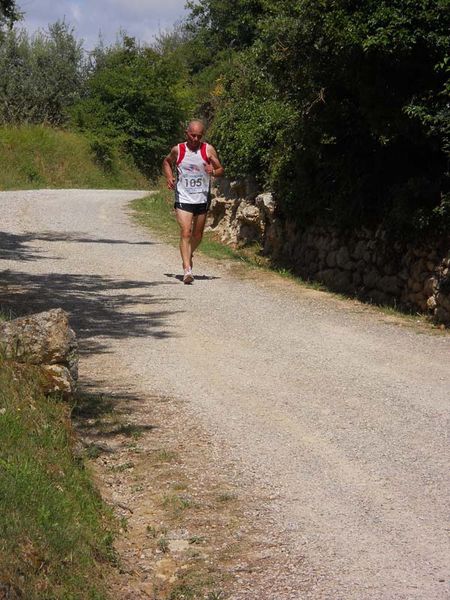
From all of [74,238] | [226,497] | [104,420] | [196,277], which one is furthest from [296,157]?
[226,497]

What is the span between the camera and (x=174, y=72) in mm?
44000

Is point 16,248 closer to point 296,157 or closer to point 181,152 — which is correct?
point 181,152

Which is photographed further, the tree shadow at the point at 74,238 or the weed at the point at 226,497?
the tree shadow at the point at 74,238

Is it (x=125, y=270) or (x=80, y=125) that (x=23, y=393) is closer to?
(x=125, y=270)

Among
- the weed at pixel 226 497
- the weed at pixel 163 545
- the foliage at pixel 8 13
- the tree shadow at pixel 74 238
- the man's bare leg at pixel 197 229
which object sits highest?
the foliage at pixel 8 13

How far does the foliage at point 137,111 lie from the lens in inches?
1676

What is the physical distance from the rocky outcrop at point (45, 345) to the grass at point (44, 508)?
135 mm

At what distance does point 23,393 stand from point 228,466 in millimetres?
1250

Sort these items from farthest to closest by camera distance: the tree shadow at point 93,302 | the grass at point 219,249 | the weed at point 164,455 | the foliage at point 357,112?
the grass at point 219,249 < the foliage at point 357,112 < the tree shadow at point 93,302 < the weed at point 164,455

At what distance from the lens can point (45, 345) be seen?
19.8ft

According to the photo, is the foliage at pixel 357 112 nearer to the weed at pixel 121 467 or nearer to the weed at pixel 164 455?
the weed at pixel 164 455

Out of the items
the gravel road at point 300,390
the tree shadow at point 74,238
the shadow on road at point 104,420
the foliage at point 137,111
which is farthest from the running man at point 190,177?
the foliage at point 137,111

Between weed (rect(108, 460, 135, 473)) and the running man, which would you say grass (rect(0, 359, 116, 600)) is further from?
the running man

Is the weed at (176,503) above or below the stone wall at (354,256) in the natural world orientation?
below
